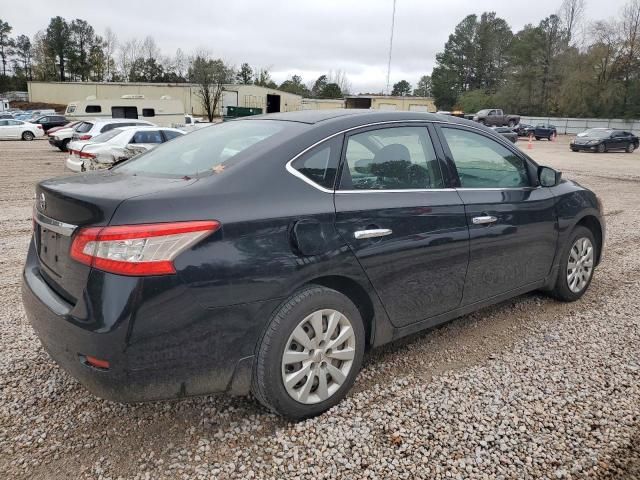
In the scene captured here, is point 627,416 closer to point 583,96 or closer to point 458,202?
point 458,202

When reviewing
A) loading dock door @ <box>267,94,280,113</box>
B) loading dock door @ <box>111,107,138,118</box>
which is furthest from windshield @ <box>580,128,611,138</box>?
loading dock door @ <box>267,94,280,113</box>

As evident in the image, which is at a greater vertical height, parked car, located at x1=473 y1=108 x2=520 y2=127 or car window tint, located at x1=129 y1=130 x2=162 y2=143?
parked car, located at x1=473 y1=108 x2=520 y2=127

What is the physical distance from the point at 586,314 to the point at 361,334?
2.48 metres

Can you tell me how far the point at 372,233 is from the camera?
2.71m

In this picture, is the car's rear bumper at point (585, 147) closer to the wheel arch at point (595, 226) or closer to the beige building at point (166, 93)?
the wheel arch at point (595, 226)

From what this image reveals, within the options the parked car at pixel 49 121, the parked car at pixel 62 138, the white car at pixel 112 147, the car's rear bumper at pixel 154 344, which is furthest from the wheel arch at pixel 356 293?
the parked car at pixel 49 121

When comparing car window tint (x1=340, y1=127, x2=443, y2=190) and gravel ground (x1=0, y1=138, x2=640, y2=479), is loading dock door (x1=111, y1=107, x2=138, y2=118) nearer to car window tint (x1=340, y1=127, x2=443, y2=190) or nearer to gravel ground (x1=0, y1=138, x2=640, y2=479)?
gravel ground (x1=0, y1=138, x2=640, y2=479)

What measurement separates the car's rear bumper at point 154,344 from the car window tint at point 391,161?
0.96 m

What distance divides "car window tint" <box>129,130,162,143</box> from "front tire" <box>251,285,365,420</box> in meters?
12.0

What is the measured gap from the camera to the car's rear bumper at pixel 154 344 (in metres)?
2.07

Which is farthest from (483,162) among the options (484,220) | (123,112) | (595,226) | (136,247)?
(123,112)

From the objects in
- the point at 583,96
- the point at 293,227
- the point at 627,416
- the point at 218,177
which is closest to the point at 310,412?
the point at 293,227

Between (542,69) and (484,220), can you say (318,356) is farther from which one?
(542,69)

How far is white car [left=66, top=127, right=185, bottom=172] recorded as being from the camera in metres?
11.9
